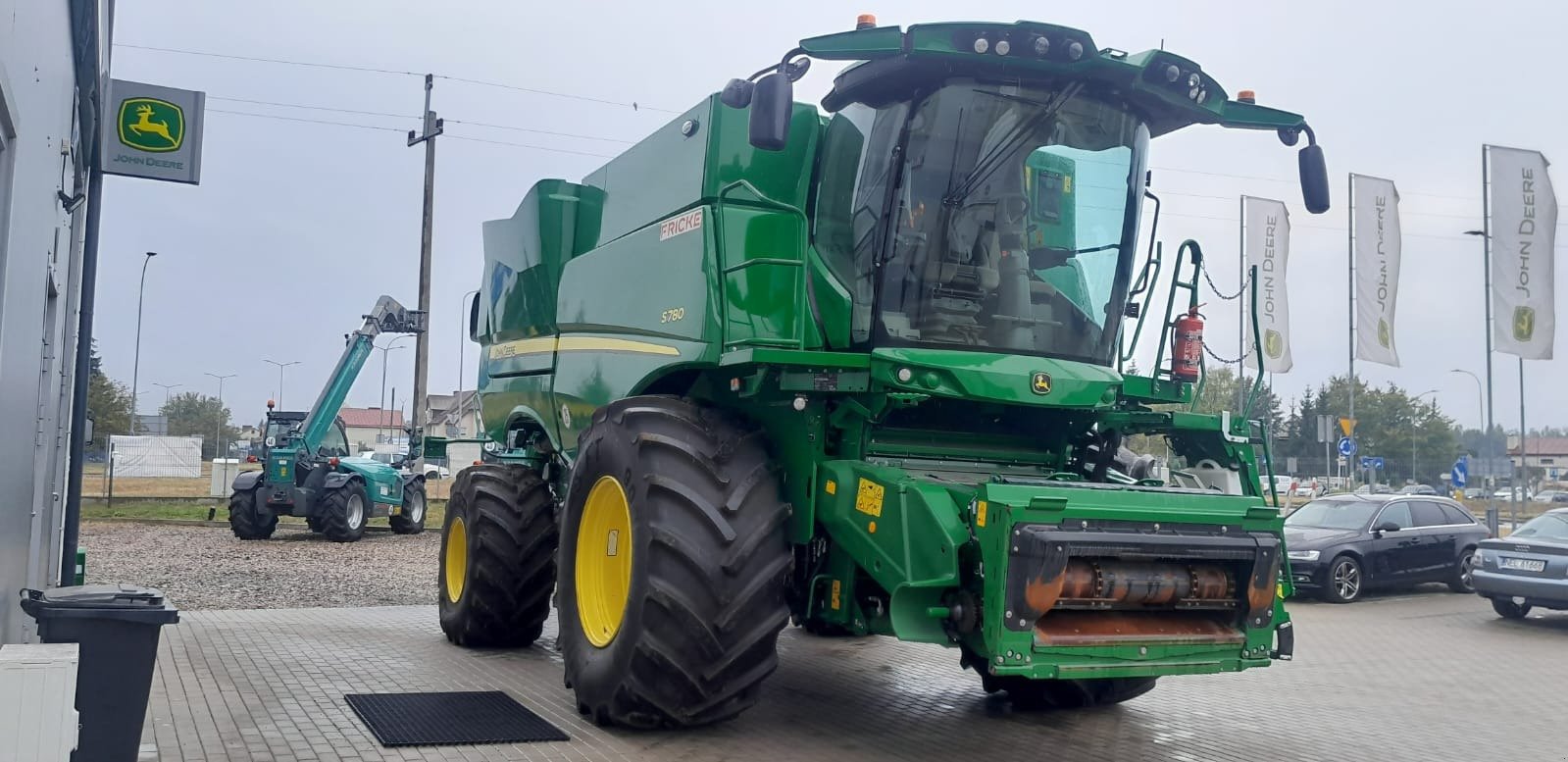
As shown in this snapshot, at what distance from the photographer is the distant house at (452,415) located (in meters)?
56.0

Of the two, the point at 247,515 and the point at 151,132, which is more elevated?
the point at 151,132

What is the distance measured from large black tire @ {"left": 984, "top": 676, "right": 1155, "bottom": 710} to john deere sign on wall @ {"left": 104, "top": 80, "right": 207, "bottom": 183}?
21.7 feet

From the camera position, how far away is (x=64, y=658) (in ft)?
12.1

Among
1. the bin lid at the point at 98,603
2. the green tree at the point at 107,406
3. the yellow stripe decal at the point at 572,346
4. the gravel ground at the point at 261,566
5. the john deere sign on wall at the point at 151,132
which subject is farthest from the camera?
the green tree at the point at 107,406

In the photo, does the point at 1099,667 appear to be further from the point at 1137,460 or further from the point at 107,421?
the point at 107,421

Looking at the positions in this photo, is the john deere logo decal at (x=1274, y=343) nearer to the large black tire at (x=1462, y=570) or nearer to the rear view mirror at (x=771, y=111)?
the large black tire at (x=1462, y=570)

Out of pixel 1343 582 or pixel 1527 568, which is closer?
pixel 1527 568

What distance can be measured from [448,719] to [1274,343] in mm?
19931

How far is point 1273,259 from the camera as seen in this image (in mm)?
23250

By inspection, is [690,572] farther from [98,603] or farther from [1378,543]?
[1378,543]

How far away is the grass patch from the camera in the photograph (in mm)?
24141

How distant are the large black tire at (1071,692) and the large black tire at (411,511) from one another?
58.8ft

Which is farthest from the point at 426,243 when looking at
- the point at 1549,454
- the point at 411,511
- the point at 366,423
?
the point at 1549,454

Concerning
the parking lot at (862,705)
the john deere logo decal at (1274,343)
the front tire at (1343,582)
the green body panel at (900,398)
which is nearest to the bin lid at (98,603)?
the parking lot at (862,705)
